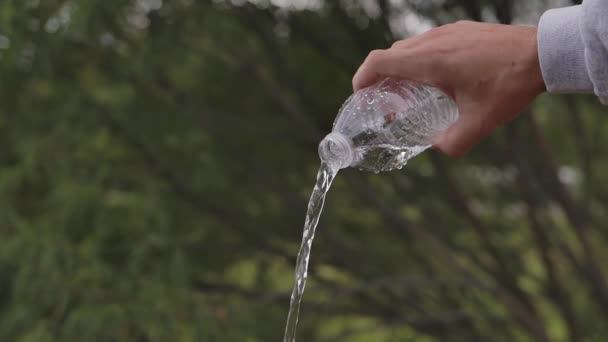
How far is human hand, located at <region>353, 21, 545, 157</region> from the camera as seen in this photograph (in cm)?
131

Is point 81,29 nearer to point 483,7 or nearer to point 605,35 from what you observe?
point 483,7

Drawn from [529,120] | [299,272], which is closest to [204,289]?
[529,120]

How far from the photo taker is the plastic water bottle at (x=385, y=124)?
143 cm

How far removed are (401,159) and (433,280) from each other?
2.11 meters

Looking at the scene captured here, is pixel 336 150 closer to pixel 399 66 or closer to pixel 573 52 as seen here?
pixel 399 66

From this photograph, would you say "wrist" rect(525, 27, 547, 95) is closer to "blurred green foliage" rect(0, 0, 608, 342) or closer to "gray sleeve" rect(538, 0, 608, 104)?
"gray sleeve" rect(538, 0, 608, 104)

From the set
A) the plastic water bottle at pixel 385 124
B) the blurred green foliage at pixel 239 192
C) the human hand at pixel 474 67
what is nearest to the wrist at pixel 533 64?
the human hand at pixel 474 67

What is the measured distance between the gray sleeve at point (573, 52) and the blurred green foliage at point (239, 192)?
183 centimetres

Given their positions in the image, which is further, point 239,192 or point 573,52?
point 239,192

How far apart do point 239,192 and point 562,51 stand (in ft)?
9.13

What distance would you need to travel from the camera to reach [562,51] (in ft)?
4.13

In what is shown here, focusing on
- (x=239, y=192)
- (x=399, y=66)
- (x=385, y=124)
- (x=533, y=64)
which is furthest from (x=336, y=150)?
(x=239, y=192)

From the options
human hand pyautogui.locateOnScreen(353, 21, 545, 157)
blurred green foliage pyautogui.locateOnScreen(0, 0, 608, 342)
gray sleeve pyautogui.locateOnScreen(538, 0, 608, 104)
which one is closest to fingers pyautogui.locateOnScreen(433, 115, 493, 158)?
human hand pyautogui.locateOnScreen(353, 21, 545, 157)

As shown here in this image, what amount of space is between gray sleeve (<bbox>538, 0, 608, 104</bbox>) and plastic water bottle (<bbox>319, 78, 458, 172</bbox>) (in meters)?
0.17
